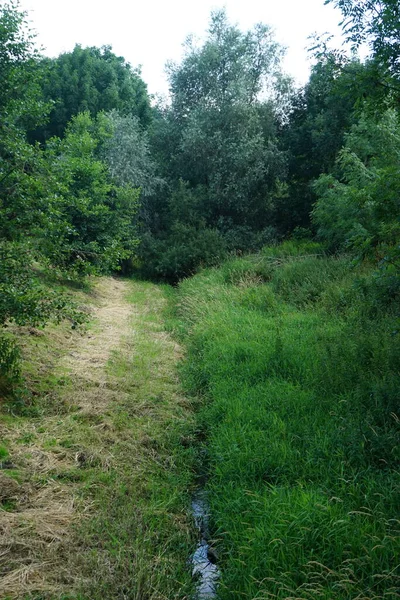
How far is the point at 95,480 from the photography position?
12.9 feet

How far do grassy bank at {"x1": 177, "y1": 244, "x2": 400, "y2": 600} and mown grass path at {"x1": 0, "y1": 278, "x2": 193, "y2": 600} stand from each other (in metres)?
0.39

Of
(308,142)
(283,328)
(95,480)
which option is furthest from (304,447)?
(308,142)

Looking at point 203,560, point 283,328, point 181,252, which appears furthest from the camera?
point 181,252

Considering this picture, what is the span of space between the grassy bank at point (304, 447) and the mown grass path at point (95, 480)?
39 centimetres

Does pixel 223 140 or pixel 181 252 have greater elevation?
pixel 223 140

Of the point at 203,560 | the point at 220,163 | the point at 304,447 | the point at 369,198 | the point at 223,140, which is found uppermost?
the point at 223,140

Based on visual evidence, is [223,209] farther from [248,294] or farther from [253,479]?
[253,479]

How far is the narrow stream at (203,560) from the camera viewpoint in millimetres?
2977

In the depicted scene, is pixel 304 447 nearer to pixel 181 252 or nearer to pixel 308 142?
pixel 181 252

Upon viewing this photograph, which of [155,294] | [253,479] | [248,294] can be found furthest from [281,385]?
[155,294]

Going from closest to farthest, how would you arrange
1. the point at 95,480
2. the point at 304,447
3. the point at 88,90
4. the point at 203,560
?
the point at 203,560 < the point at 95,480 < the point at 304,447 < the point at 88,90

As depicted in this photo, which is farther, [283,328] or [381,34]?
[283,328]

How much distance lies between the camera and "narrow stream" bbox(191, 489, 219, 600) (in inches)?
117

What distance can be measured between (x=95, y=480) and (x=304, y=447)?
1.88 meters
